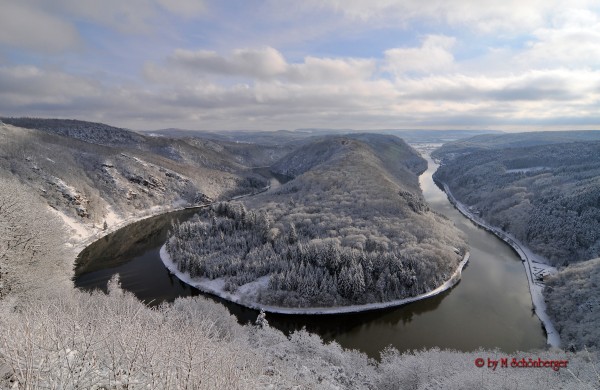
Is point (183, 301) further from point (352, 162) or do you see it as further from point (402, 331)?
point (352, 162)

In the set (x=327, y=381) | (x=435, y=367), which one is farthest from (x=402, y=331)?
(x=327, y=381)

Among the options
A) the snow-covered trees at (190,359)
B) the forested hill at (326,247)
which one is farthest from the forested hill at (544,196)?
the snow-covered trees at (190,359)

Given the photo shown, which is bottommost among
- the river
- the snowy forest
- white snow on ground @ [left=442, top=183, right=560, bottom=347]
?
the river

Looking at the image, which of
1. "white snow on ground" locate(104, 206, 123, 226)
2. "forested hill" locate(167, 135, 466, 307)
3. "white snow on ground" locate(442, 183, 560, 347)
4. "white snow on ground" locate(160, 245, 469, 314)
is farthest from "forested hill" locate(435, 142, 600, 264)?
"white snow on ground" locate(104, 206, 123, 226)

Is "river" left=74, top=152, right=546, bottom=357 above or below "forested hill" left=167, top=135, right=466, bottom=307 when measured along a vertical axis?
below

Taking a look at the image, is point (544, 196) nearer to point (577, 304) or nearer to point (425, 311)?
point (577, 304)

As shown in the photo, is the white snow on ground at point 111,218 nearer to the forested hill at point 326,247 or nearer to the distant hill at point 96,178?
the distant hill at point 96,178

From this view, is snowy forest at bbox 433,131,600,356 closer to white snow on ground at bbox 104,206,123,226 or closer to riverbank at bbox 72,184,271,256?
riverbank at bbox 72,184,271,256

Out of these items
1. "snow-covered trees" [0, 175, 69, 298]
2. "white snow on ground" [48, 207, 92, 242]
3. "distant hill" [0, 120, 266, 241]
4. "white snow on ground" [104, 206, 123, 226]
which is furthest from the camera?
"white snow on ground" [104, 206, 123, 226]
